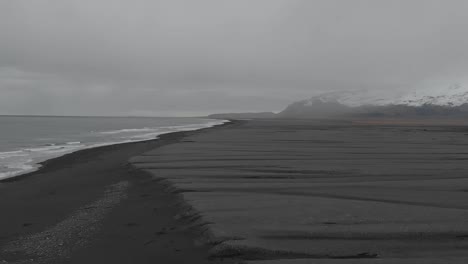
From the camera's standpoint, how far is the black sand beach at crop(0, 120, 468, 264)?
684cm

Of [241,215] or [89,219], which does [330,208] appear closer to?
[241,215]

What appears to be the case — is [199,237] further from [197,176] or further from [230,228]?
[197,176]

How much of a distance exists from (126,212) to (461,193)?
9.65 m

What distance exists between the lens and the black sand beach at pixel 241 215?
684 cm

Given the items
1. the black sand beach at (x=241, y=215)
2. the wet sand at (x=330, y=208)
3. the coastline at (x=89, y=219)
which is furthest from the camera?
the coastline at (x=89, y=219)

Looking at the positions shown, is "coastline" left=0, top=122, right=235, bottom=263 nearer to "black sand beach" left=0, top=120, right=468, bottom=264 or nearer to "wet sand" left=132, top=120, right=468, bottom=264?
"black sand beach" left=0, top=120, right=468, bottom=264

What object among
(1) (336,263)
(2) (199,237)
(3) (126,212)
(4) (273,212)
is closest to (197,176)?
(3) (126,212)

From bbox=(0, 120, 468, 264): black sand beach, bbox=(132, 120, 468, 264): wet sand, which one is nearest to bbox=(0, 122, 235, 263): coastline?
bbox=(0, 120, 468, 264): black sand beach

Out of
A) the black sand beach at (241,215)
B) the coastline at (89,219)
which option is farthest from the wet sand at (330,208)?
the coastline at (89,219)

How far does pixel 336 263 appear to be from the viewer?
600cm

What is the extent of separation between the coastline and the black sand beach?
0.10ft

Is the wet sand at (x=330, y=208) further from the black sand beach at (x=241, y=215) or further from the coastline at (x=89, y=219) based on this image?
the coastline at (x=89, y=219)

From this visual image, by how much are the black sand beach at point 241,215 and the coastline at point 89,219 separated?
0.03 metres

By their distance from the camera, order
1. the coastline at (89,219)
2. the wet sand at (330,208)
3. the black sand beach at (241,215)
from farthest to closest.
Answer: the coastline at (89,219) → the black sand beach at (241,215) → the wet sand at (330,208)
